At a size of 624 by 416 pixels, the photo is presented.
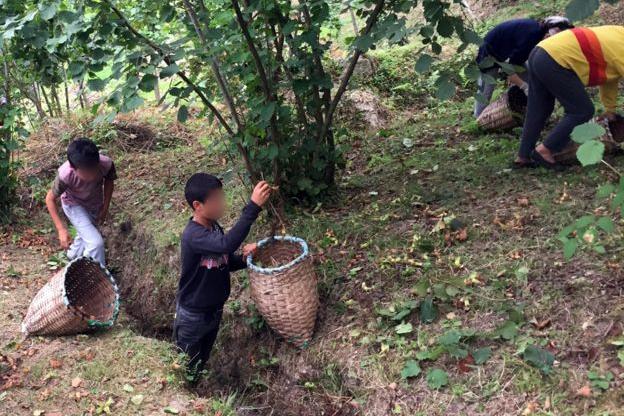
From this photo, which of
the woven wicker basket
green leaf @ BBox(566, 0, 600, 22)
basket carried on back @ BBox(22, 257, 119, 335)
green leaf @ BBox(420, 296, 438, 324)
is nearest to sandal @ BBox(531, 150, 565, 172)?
green leaf @ BBox(420, 296, 438, 324)

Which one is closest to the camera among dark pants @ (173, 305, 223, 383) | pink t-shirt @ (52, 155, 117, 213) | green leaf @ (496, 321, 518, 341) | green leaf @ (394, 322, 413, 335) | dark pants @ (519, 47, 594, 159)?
green leaf @ (496, 321, 518, 341)

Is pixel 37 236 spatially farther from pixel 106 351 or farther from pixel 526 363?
pixel 526 363

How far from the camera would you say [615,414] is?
269cm

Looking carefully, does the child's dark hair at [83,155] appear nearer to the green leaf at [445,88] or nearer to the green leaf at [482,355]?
the green leaf at [445,88]

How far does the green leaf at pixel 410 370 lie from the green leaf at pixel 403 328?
9.9 inches

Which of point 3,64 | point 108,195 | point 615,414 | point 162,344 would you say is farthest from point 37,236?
point 615,414

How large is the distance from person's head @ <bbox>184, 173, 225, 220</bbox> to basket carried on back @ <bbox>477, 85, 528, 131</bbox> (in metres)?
3.41

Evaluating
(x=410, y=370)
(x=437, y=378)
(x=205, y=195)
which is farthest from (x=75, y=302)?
(x=437, y=378)

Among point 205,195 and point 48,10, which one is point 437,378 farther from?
point 48,10

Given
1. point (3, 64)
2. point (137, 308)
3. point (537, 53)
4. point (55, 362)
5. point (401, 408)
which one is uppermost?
point (3, 64)

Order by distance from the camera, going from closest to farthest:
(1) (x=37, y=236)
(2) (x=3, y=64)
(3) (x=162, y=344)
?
(3) (x=162, y=344) < (1) (x=37, y=236) < (2) (x=3, y=64)

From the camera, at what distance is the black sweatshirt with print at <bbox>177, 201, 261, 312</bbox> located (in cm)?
350

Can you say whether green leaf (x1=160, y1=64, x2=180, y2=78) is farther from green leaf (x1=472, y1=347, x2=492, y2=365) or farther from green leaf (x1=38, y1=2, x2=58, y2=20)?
green leaf (x1=472, y1=347, x2=492, y2=365)

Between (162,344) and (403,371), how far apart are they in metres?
1.80
